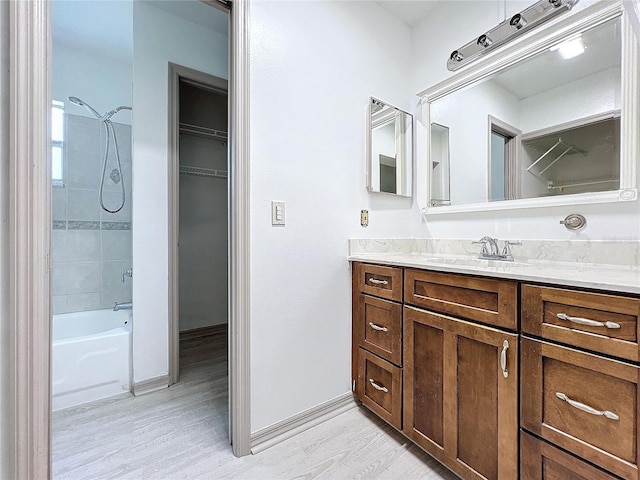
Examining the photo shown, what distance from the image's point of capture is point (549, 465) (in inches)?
35.3

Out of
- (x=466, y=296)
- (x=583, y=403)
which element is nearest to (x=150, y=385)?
(x=466, y=296)

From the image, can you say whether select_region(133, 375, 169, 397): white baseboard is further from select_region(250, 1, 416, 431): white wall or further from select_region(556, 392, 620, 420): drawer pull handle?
select_region(556, 392, 620, 420): drawer pull handle

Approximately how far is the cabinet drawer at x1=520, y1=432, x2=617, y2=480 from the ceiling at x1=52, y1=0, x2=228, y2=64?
2.68m

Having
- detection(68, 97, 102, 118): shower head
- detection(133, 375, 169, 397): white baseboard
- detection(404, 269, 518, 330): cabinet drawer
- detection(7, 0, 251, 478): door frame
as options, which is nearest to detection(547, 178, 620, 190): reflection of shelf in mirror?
detection(404, 269, 518, 330): cabinet drawer

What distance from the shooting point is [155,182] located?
6.63 feet

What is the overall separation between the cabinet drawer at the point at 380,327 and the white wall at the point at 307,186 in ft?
0.37

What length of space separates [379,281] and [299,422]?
86 cm

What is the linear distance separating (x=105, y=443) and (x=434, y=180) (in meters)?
2.40

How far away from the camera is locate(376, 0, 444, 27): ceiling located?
6.26 feet

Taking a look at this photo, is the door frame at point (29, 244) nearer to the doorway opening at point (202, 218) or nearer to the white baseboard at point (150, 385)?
the white baseboard at point (150, 385)

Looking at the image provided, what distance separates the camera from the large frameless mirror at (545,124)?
1.25 m

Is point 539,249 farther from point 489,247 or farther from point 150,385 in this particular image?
point 150,385

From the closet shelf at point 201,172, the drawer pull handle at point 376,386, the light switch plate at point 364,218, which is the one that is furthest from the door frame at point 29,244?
the closet shelf at point 201,172

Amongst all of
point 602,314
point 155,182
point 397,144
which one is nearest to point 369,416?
point 602,314
